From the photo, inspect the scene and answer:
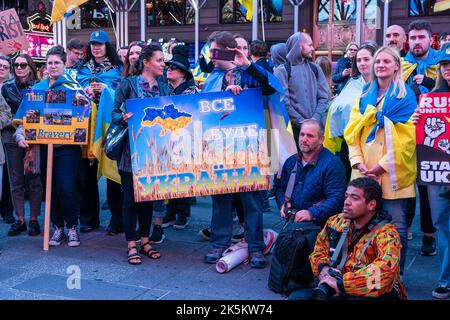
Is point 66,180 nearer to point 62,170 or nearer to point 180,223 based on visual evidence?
point 62,170

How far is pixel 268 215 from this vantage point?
717cm

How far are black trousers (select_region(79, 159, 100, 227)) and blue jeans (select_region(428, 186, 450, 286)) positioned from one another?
3635mm

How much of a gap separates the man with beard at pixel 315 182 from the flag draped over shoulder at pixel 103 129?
213cm

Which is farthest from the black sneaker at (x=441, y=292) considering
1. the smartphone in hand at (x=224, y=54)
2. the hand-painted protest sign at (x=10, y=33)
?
the hand-painted protest sign at (x=10, y=33)

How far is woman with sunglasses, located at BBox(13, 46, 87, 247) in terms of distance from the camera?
5.84m

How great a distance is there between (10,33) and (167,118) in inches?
128

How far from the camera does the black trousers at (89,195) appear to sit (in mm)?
6512

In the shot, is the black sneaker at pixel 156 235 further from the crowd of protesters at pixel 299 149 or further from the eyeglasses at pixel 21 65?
the eyeglasses at pixel 21 65

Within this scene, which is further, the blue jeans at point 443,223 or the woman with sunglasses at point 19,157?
the woman with sunglasses at point 19,157

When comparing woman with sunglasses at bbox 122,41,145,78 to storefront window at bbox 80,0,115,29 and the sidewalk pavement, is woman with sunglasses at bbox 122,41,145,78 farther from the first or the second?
storefront window at bbox 80,0,115,29

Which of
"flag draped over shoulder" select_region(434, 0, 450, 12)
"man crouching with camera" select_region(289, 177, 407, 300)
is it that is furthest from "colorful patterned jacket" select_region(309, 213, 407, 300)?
"flag draped over shoulder" select_region(434, 0, 450, 12)

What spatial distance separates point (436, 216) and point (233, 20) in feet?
60.0

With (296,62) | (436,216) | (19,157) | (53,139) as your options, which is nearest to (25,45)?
(19,157)
